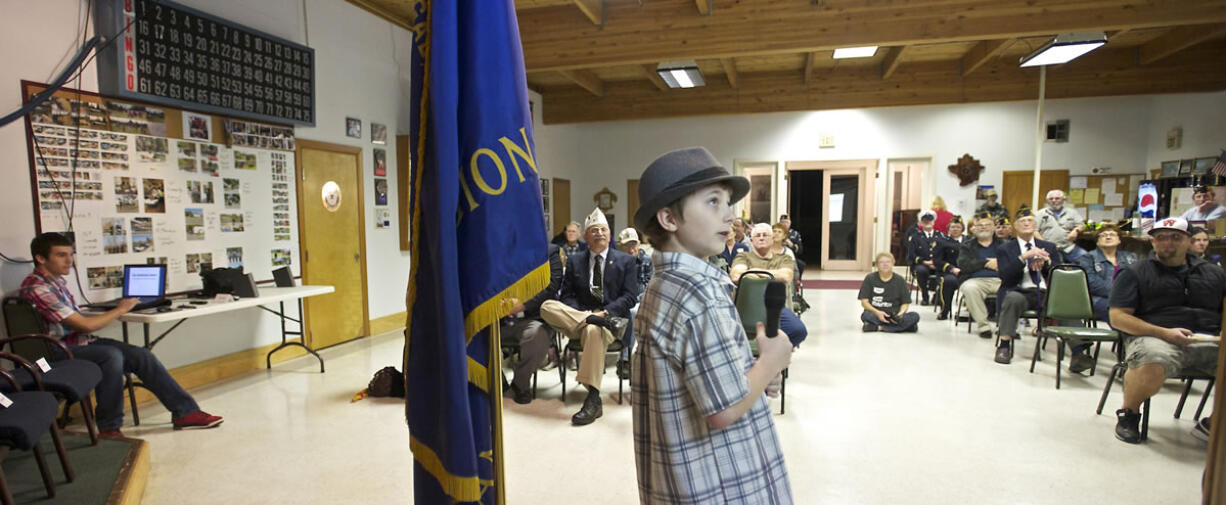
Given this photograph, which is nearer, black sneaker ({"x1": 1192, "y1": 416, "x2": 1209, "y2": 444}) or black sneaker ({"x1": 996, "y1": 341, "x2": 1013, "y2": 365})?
black sneaker ({"x1": 1192, "y1": 416, "x2": 1209, "y2": 444})

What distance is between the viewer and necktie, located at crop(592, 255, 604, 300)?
417 centimetres

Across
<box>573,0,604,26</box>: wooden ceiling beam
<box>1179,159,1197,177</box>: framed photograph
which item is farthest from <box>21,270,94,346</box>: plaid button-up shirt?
<box>1179,159,1197,177</box>: framed photograph

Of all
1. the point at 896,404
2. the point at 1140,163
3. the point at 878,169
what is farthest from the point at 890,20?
the point at 1140,163

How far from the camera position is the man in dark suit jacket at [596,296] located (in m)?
3.77

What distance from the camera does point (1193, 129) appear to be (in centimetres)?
833

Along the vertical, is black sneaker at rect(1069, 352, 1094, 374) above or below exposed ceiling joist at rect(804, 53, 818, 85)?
→ below

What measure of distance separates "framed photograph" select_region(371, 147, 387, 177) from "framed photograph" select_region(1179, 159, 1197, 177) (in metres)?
10.7

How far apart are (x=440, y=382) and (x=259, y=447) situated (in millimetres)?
2795

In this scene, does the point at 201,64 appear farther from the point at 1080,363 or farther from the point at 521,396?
the point at 1080,363

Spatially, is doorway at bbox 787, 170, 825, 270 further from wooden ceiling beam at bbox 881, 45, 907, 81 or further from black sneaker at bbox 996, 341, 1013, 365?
black sneaker at bbox 996, 341, 1013, 365

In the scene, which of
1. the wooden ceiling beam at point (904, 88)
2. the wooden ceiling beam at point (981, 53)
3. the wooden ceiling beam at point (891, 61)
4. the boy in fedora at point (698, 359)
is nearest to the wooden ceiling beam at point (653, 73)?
the wooden ceiling beam at point (904, 88)

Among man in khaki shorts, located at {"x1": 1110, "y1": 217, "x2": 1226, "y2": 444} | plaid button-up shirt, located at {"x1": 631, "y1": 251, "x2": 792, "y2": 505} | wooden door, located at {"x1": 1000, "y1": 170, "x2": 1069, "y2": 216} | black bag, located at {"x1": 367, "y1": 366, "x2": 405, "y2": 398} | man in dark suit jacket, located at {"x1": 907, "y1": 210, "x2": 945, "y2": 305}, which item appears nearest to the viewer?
plaid button-up shirt, located at {"x1": 631, "y1": 251, "x2": 792, "y2": 505}

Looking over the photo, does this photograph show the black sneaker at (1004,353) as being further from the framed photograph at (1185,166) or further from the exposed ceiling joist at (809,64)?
the framed photograph at (1185,166)

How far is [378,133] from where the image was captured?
605 cm
